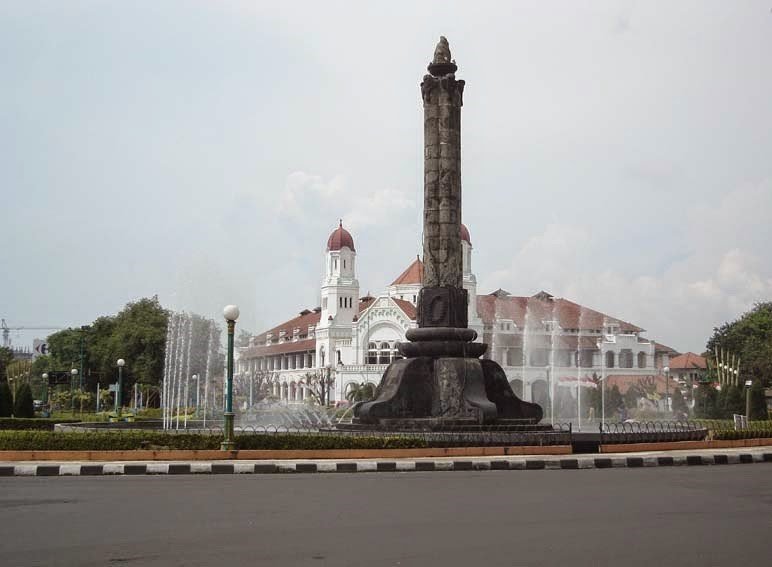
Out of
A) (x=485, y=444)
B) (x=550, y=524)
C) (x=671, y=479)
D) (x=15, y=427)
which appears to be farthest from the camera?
(x=15, y=427)

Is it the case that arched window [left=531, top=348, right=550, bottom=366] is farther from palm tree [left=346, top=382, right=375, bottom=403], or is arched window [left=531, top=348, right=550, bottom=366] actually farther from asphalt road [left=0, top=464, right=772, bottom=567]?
asphalt road [left=0, top=464, right=772, bottom=567]

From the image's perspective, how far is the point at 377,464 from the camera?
1571 cm

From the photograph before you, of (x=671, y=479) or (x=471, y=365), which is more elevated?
(x=471, y=365)

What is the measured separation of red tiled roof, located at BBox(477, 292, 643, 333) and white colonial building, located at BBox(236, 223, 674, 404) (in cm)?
10

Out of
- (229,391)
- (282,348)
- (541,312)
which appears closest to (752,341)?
(541,312)

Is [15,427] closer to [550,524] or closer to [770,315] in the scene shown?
[550,524]

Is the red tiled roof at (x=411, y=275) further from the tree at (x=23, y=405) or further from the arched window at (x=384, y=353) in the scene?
the tree at (x=23, y=405)

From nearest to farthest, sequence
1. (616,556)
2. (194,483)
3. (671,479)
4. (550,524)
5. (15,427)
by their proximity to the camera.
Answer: (616,556) → (550,524) → (194,483) → (671,479) → (15,427)

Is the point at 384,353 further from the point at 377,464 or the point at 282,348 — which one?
the point at 377,464

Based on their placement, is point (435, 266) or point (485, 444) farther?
point (435, 266)

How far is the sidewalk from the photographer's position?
14.6 meters

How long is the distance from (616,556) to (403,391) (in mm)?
13660

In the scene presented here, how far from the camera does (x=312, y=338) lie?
317 feet

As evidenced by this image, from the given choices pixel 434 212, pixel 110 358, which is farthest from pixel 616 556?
pixel 110 358
